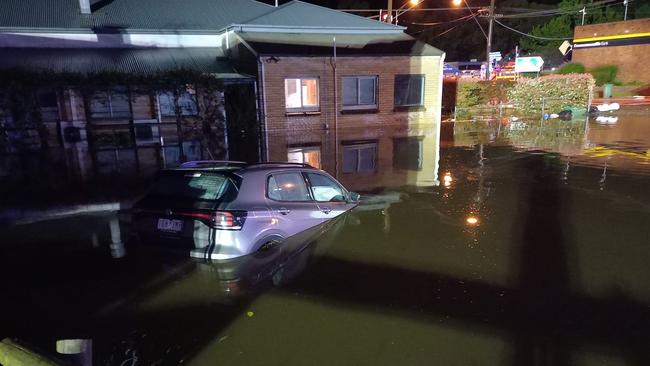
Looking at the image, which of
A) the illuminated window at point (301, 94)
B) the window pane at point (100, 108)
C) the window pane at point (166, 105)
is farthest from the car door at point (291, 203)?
the window pane at point (100, 108)

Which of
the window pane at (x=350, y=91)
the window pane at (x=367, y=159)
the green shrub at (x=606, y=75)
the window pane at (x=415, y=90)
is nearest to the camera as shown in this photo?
the window pane at (x=367, y=159)

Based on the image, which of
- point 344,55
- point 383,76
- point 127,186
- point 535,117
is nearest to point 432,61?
point 383,76

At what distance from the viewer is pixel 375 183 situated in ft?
33.8

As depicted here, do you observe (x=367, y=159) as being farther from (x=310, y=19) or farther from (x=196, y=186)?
(x=310, y=19)

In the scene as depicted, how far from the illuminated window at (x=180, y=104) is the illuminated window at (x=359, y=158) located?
24.9 ft

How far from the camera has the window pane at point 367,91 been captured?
2172cm

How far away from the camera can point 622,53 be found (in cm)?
3738

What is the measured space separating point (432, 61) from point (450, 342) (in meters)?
20.5

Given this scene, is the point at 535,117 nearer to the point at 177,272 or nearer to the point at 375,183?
the point at 375,183

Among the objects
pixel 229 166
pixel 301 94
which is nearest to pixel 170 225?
pixel 229 166

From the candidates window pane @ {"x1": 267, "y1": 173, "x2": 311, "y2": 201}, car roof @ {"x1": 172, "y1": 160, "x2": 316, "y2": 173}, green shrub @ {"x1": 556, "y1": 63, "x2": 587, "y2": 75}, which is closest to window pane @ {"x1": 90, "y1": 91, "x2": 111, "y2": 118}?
car roof @ {"x1": 172, "y1": 160, "x2": 316, "y2": 173}

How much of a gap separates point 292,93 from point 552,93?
1638cm

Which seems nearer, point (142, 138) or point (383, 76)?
point (142, 138)

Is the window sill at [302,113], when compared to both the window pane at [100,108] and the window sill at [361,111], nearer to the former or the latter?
the window sill at [361,111]
